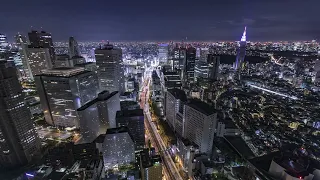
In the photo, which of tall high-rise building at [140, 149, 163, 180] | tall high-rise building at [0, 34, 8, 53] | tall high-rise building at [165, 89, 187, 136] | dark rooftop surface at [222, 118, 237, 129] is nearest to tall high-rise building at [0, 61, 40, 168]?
tall high-rise building at [140, 149, 163, 180]

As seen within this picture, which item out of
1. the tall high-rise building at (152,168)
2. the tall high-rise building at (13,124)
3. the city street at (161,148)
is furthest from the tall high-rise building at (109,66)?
the tall high-rise building at (152,168)

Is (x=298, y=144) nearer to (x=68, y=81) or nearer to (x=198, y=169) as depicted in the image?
(x=198, y=169)

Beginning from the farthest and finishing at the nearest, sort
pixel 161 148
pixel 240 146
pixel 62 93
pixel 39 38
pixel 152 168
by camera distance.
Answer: pixel 39 38 < pixel 62 93 < pixel 161 148 < pixel 240 146 < pixel 152 168

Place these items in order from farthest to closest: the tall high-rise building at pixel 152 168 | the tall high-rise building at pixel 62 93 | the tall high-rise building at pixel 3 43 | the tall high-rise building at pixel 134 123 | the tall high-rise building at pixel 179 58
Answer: the tall high-rise building at pixel 179 58 < the tall high-rise building at pixel 3 43 < the tall high-rise building at pixel 62 93 < the tall high-rise building at pixel 134 123 < the tall high-rise building at pixel 152 168

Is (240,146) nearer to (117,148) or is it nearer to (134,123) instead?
(134,123)

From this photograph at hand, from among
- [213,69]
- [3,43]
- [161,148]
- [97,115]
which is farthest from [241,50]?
[3,43]

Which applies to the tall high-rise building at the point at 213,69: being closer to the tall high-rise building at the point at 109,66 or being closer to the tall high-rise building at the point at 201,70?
the tall high-rise building at the point at 201,70
